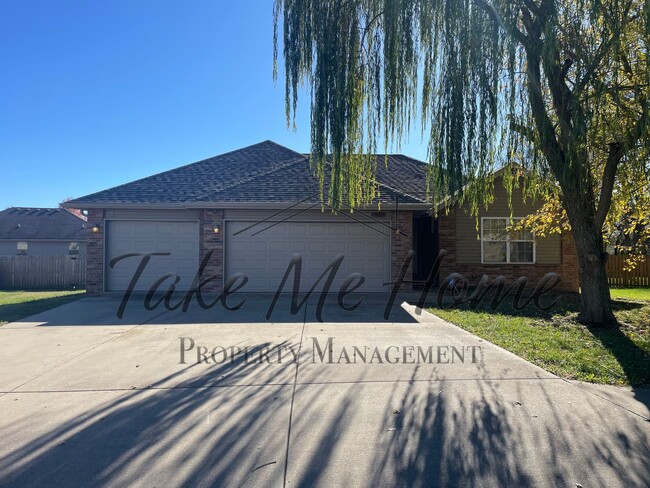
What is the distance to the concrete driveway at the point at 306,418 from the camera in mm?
2736

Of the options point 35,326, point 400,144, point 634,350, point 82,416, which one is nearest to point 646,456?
point 634,350

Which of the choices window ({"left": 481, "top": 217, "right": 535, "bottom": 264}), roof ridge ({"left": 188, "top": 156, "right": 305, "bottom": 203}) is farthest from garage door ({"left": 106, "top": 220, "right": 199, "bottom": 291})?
window ({"left": 481, "top": 217, "right": 535, "bottom": 264})

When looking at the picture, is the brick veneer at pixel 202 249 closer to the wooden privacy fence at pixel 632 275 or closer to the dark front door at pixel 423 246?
the dark front door at pixel 423 246

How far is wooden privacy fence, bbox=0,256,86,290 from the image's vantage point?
1583 centimetres

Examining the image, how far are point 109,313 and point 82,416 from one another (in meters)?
6.07

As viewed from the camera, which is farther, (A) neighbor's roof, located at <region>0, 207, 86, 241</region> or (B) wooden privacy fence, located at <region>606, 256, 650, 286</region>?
(A) neighbor's roof, located at <region>0, 207, 86, 241</region>

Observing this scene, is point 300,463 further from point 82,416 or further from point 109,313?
point 109,313

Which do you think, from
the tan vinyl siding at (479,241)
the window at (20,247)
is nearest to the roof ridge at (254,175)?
the tan vinyl siding at (479,241)

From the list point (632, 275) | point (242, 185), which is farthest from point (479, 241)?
point (632, 275)

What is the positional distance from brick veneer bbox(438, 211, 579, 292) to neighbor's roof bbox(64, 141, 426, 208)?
1404 mm

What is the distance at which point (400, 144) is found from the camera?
700cm

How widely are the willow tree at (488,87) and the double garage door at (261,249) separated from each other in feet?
15.4

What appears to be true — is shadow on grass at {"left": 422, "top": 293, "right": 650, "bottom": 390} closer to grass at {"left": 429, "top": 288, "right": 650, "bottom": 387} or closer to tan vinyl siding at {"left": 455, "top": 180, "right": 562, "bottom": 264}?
grass at {"left": 429, "top": 288, "right": 650, "bottom": 387}

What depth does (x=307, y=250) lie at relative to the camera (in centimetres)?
1210
